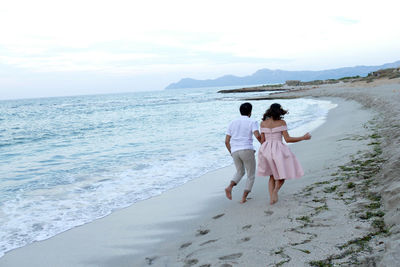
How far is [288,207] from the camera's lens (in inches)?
184

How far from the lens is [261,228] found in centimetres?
408

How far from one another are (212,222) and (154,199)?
2.17 m

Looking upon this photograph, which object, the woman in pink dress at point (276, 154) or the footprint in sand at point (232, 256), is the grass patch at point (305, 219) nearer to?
the woman in pink dress at point (276, 154)

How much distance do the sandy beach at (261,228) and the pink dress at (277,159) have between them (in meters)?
0.42

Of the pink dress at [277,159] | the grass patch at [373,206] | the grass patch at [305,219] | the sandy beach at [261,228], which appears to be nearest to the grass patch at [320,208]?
the sandy beach at [261,228]

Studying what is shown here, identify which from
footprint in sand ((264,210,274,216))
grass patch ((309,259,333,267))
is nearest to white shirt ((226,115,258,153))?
footprint in sand ((264,210,274,216))

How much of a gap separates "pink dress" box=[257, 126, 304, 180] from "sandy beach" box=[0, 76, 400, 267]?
1.38 ft

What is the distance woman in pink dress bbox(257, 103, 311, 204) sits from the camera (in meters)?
4.90

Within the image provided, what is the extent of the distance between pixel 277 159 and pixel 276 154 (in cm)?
7

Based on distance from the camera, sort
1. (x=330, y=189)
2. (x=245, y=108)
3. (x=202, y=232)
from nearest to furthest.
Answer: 1. (x=202, y=232)
2. (x=330, y=189)
3. (x=245, y=108)

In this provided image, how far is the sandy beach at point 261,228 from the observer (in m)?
3.24

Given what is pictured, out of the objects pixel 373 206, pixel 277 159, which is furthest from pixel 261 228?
pixel 373 206

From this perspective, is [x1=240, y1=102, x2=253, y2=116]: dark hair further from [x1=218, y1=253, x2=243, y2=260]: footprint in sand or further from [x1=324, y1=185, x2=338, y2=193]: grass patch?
[x1=218, y1=253, x2=243, y2=260]: footprint in sand

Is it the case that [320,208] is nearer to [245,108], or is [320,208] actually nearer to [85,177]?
[245,108]
